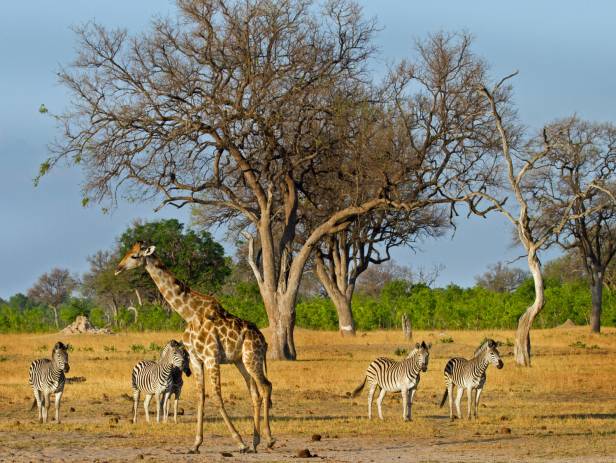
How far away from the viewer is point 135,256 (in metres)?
16.1

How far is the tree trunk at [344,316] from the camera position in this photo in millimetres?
55969

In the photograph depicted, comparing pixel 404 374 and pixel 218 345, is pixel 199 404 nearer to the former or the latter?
pixel 218 345

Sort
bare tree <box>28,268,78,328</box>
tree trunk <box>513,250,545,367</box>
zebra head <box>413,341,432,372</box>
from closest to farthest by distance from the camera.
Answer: zebra head <box>413,341,432,372</box>
tree trunk <box>513,250,545,367</box>
bare tree <box>28,268,78,328</box>

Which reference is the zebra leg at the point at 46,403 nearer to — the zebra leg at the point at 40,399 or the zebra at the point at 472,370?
the zebra leg at the point at 40,399

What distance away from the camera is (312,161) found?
130 feet

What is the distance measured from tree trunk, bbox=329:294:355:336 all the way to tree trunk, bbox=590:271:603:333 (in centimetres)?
1160

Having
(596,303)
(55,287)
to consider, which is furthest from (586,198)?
(55,287)

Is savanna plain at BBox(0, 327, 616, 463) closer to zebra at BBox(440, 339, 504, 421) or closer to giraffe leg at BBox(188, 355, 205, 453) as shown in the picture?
giraffe leg at BBox(188, 355, 205, 453)

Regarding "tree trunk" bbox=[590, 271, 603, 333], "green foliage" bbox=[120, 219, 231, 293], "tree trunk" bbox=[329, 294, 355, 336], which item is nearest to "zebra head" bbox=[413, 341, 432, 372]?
"tree trunk" bbox=[329, 294, 355, 336]

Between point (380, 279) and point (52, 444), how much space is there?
104 m

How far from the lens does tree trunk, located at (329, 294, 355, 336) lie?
5597 cm

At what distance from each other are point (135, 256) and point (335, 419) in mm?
6282

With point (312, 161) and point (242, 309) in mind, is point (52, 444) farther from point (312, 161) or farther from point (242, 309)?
point (242, 309)

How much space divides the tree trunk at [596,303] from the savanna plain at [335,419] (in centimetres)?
1365
